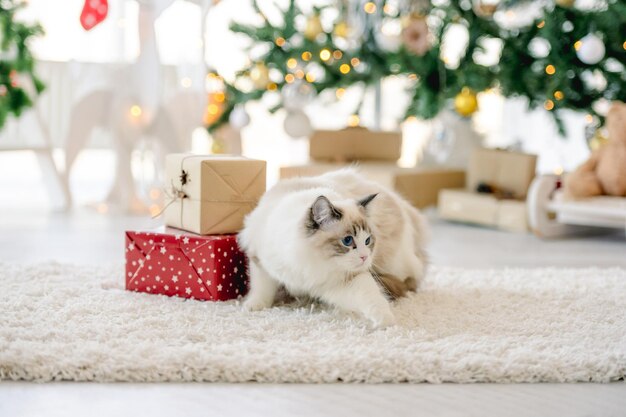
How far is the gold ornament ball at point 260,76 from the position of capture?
429 cm

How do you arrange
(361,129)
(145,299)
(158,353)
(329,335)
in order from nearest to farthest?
1. (158,353)
2. (329,335)
3. (145,299)
4. (361,129)

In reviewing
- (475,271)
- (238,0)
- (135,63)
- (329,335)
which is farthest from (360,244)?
(238,0)

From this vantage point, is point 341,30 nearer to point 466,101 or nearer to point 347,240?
point 466,101

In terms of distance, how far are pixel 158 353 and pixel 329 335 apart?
0.41 metres

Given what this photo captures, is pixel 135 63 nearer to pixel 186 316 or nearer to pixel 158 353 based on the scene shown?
pixel 186 316

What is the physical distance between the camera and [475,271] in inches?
106

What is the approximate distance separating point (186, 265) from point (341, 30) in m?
2.40

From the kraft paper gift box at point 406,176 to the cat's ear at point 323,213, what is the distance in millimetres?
2050

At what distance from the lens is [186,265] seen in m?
2.23

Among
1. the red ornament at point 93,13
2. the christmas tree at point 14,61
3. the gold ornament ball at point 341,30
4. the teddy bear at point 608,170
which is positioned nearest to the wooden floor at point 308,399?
the teddy bear at point 608,170

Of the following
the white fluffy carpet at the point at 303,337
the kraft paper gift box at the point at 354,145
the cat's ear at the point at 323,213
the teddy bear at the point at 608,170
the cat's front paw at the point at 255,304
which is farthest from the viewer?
the kraft paper gift box at the point at 354,145

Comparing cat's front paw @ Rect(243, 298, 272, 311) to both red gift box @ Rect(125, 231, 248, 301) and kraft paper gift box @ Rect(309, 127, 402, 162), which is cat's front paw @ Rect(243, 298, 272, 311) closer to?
red gift box @ Rect(125, 231, 248, 301)

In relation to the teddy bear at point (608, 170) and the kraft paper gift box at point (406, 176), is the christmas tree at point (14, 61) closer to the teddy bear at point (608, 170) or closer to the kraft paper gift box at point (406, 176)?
the kraft paper gift box at point (406, 176)

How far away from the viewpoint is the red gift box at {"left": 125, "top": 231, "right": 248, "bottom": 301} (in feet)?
7.23
